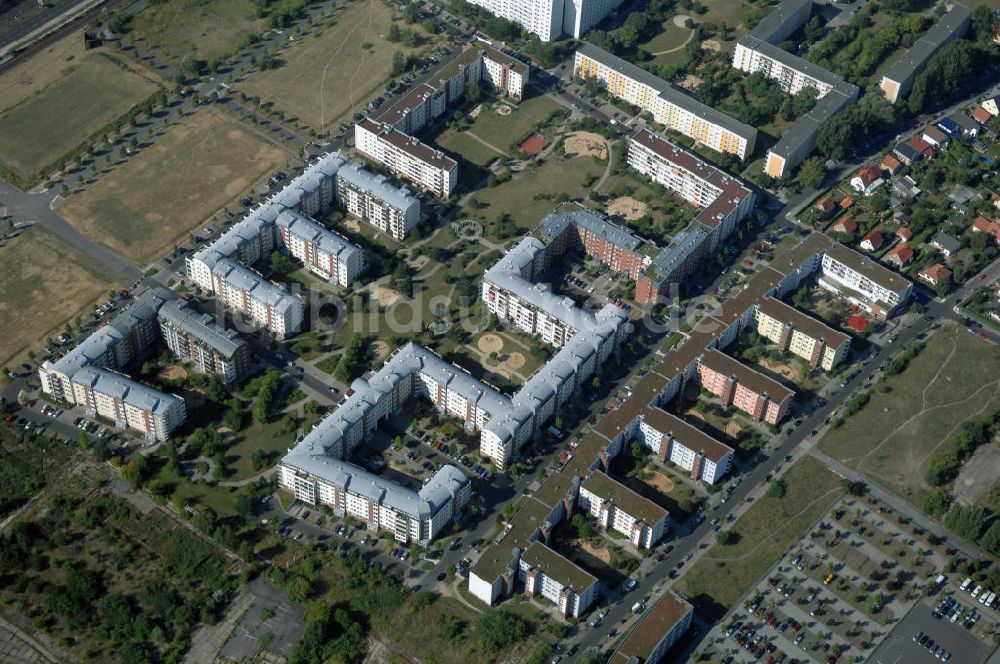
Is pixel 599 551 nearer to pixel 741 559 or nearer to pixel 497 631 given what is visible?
pixel 741 559

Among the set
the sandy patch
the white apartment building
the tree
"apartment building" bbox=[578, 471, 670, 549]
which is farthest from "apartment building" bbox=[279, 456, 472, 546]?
the sandy patch

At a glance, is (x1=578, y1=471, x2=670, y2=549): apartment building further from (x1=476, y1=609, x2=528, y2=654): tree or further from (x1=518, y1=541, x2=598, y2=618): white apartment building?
(x1=476, y1=609, x2=528, y2=654): tree

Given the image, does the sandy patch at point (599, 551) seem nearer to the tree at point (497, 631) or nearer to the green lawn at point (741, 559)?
the green lawn at point (741, 559)

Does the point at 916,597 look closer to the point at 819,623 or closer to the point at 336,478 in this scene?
the point at 819,623

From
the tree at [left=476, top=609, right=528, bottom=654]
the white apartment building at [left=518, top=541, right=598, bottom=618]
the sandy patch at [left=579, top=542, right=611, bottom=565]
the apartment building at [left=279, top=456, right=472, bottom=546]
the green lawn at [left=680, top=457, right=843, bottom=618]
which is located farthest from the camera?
the sandy patch at [left=579, top=542, right=611, bottom=565]

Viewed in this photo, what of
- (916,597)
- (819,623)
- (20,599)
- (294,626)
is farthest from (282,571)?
(916,597)

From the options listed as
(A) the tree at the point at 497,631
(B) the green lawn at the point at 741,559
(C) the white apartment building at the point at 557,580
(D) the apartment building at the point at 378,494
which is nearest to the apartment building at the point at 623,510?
(B) the green lawn at the point at 741,559
